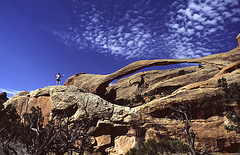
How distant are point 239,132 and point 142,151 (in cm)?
Result: 707

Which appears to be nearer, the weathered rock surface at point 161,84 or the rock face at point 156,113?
the rock face at point 156,113

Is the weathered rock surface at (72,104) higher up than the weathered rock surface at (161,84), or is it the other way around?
the weathered rock surface at (161,84)

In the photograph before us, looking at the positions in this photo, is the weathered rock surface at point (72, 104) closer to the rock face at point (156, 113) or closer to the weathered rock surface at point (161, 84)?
the rock face at point (156, 113)

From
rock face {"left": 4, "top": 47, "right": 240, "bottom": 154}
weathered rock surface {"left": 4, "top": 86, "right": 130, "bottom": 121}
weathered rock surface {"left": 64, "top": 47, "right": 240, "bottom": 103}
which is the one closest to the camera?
rock face {"left": 4, "top": 47, "right": 240, "bottom": 154}

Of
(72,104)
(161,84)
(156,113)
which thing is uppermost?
(161,84)

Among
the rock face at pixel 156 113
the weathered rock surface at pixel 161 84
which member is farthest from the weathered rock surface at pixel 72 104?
the weathered rock surface at pixel 161 84

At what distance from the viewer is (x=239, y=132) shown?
11180 mm

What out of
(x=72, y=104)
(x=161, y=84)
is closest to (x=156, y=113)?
(x=72, y=104)

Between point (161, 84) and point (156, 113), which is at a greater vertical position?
point (161, 84)

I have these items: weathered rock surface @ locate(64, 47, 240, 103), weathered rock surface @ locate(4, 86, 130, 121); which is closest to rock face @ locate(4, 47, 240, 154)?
weathered rock surface @ locate(4, 86, 130, 121)

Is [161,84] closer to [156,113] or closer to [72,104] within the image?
[156,113]

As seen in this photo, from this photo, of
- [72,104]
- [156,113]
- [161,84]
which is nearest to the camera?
[156,113]

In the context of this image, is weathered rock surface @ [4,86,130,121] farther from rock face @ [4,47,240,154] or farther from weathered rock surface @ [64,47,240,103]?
weathered rock surface @ [64,47,240,103]

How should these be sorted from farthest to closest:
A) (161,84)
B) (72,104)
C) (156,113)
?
(161,84), (72,104), (156,113)
